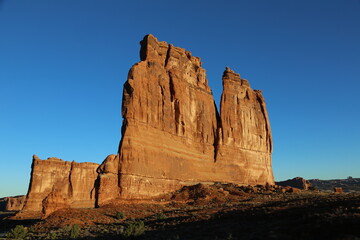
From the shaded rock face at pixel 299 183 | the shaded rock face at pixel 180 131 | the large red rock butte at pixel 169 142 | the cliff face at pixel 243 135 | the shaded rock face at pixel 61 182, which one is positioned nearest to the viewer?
the large red rock butte at pixel 169 142

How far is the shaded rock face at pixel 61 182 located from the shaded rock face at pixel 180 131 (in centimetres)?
2042

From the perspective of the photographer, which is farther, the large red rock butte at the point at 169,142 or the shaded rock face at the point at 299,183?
the shaded rock face at the point at 299,183

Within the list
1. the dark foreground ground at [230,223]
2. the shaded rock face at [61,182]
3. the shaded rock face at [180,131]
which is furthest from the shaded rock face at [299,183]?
the dark foreground ground at [230,223]

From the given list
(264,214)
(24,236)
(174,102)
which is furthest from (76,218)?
(174,102)

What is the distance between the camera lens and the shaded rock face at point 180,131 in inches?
1491

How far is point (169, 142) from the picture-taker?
147 ft

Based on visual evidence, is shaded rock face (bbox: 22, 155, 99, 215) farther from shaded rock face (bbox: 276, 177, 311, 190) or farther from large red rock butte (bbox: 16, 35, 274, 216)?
shaded rock face (bbox: 276, 177, 311, 190)

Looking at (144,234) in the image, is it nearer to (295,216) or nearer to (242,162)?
(295,216)

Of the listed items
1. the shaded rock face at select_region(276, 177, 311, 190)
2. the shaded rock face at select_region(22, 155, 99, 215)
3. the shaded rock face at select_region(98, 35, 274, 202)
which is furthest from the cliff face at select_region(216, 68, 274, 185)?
the shaded rock face at select_region(22, 155, 99, 215)

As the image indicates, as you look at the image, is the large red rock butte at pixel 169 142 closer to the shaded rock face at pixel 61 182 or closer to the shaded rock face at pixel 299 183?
the shaded rock face at pixel 61 182

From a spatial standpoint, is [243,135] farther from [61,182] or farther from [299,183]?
[299,183]

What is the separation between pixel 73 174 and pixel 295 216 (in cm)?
5758

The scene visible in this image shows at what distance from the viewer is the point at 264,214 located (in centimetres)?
1706

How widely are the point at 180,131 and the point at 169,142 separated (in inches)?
160
